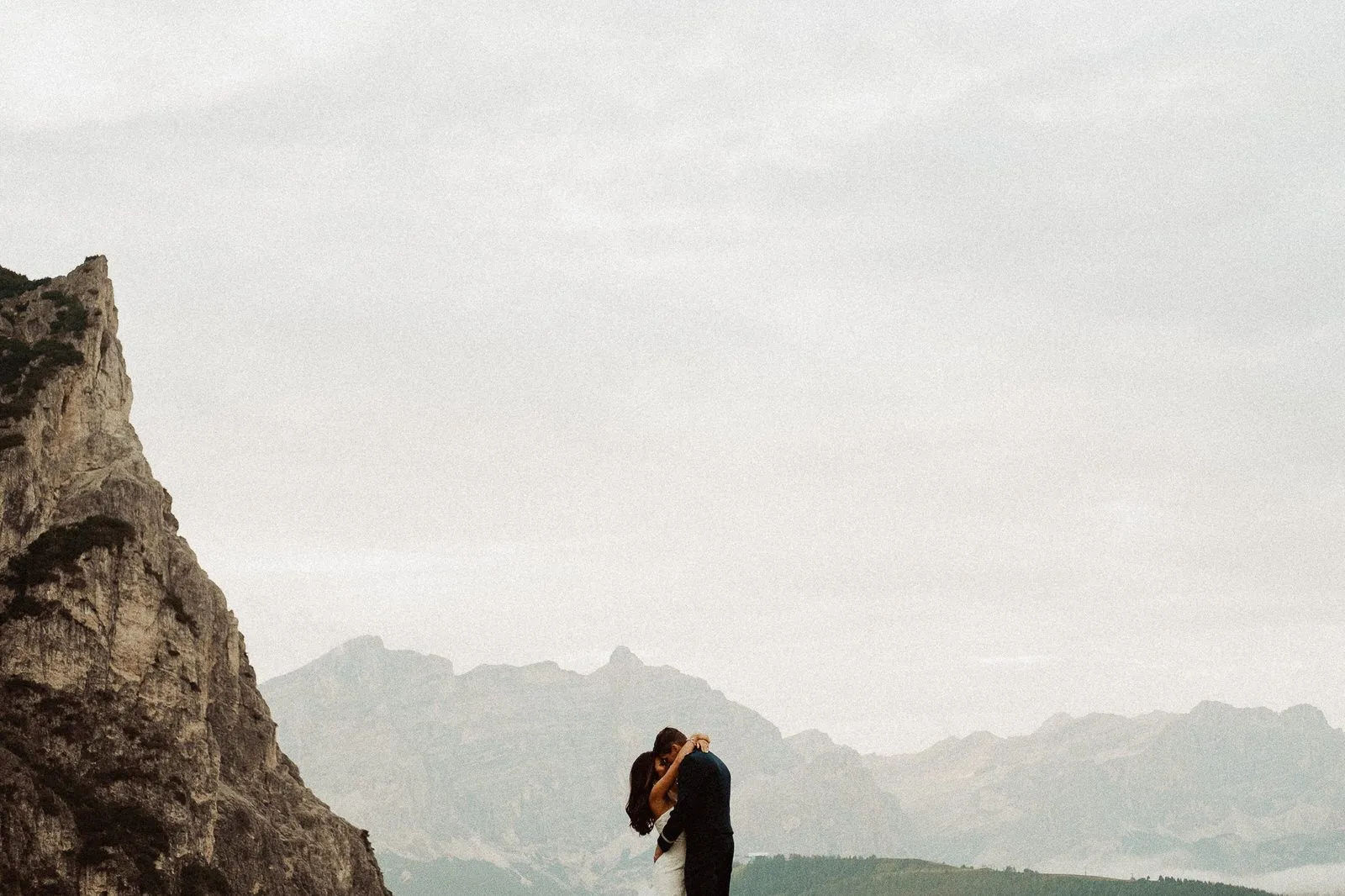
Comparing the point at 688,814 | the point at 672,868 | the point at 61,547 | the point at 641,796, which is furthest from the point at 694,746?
the point at 61,547

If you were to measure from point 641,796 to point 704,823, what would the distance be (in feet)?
2.93

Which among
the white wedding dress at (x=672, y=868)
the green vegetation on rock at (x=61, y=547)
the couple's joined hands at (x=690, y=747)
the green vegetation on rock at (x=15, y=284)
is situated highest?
the green vegetation on rock at (x=15, y=284)

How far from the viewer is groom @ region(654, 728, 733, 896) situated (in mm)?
15078

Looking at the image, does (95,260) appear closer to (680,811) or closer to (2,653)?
(2,653)

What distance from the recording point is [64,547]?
12138 centimetres

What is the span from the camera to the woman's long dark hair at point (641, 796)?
15.7 m

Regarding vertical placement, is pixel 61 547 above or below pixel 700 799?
above

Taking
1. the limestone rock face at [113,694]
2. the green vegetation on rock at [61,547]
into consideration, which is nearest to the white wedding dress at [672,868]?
the limestone rock face at [113,694]

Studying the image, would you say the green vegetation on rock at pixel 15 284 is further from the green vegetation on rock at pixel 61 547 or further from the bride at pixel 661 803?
the bride at pixel 661 803

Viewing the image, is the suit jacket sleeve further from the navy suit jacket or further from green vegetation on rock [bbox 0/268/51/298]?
green vegetation on rock [bbox 0/268/51/298]

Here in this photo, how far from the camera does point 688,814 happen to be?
15188mm

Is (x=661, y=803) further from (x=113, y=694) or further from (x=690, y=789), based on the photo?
(x=113, y=694)

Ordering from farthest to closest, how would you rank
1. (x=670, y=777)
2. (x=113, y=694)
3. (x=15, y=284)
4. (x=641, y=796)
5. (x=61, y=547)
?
(x=15, y=284), (x=61, y=547), (x=113, y=694), (x=641, y=796), (x=670, y=777)

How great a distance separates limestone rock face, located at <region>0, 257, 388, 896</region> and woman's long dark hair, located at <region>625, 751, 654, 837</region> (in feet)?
327
